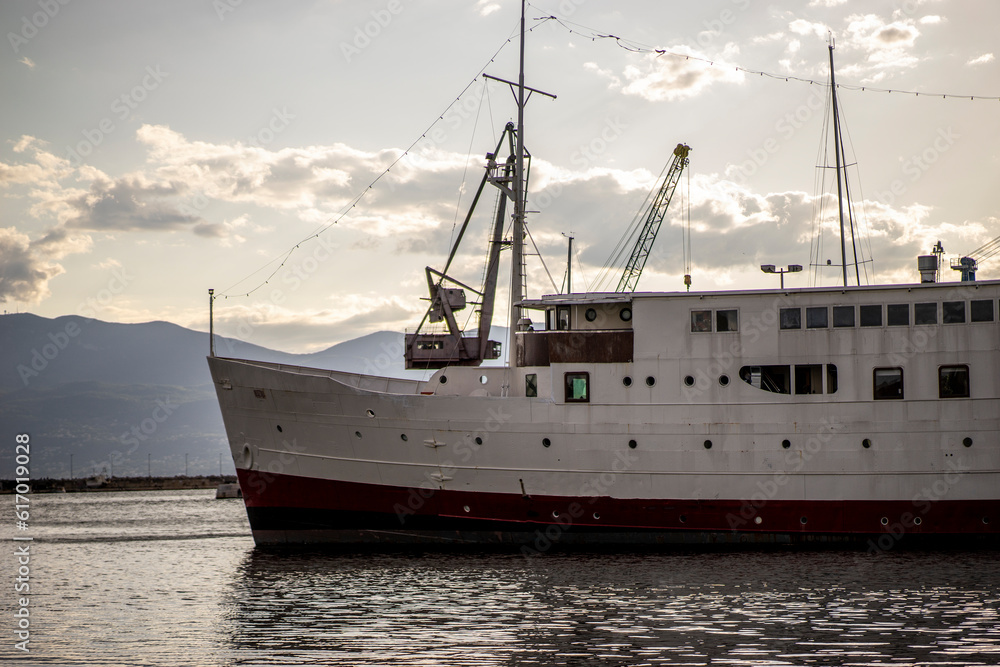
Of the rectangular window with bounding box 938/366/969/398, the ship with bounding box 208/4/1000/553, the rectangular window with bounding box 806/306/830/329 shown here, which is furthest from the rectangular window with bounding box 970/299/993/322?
the rectangular window with bounding box 806/306/830/329

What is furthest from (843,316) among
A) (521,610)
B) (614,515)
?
(521,610)

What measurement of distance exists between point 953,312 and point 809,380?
13.2 feet

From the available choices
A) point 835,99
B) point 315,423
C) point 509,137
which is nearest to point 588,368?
point 315,423

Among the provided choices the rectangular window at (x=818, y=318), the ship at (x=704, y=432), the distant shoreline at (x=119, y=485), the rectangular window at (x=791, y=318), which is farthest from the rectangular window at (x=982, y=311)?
the distant shoreline at (x=119, y=485)

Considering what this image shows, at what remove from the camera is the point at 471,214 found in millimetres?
32500

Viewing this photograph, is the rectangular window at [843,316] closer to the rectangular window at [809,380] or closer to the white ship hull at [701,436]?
Answer: the white ship hull at [701,436]

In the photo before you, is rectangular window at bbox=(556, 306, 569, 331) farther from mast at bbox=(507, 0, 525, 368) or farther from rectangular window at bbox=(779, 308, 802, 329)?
rectangular window at bbox=(779, 308, 802, 329)

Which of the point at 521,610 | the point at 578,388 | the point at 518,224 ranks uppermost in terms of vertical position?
the point at 518,224

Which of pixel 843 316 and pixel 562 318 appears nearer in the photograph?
pixel 843 316

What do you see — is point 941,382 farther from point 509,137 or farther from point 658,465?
point 509,137

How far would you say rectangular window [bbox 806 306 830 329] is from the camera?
24.3 metres

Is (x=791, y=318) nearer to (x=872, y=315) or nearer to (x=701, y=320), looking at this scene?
(x=872, y=315)

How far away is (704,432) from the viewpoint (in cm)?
2409

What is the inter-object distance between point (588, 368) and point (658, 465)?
3.16m
